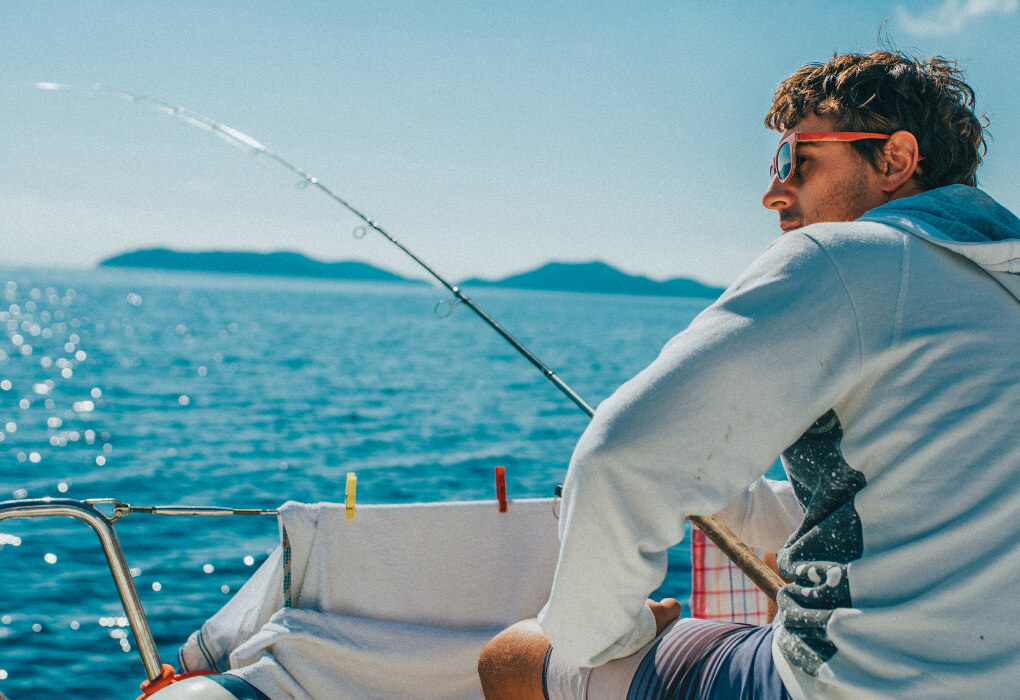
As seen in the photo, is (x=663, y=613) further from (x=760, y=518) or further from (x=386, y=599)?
(x=386, y=599)

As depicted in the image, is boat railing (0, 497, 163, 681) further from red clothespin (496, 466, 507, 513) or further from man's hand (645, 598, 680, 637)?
man's hand (645, 598, 680, 637)

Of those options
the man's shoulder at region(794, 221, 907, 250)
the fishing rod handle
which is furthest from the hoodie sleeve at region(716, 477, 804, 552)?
the man's shoulder at region(794, 221, 907, 250)

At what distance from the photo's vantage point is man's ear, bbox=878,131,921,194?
129 centimetres

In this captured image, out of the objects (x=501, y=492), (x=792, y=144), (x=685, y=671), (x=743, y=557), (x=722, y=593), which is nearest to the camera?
(x=685, y=671)

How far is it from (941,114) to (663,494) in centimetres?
85

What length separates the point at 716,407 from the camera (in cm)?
95

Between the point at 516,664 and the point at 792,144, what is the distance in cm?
103

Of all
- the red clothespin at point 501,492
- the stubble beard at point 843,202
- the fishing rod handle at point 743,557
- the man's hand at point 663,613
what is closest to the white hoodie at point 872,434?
the stubble beard at point 843,202

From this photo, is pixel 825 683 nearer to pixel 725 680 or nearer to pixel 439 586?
pixel 725 680

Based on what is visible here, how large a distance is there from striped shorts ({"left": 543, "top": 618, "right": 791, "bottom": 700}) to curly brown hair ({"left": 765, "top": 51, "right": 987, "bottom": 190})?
31.3 inches

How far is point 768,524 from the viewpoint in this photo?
1852 millimetres

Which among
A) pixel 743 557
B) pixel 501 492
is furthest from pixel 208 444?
pixel 743 557

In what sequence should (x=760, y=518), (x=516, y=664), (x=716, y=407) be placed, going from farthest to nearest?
(x=760, y=518) → (x=516, y=664) → (x=716, y=407)

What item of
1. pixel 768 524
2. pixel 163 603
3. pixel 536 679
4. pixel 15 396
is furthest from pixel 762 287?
pixel 15 396
